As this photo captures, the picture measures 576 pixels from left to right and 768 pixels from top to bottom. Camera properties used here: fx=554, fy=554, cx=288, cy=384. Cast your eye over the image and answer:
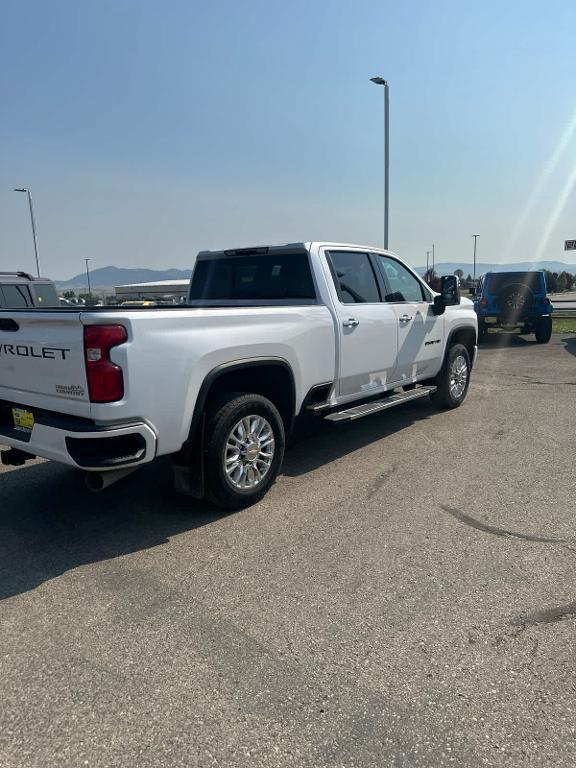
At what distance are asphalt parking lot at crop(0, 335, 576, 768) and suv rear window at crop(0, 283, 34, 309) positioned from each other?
237 inches

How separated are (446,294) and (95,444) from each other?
468 cm

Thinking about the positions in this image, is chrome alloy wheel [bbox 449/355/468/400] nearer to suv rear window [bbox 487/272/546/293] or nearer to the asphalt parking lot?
the asphalt parking lot

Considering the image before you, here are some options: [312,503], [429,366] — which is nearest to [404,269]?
[429,366]

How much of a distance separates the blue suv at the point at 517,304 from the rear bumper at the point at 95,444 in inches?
507

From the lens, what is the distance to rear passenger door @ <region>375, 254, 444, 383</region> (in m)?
5.96

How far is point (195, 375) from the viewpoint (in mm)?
3605

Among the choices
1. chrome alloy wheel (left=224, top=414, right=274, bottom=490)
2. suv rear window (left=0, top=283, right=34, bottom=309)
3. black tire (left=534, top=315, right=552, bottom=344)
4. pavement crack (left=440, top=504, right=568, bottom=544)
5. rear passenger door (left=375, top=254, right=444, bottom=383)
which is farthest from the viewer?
black tire (left=534, top=315, right=552, bottom=344)

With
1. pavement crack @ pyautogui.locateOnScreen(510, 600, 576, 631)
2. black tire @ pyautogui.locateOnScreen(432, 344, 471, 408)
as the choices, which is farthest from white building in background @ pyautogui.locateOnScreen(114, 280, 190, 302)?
pavement crack @ pyautogui.locateOnScreen(510, 600, 576, 631)

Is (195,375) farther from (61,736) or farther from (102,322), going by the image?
(61,736)

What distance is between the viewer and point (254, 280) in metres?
5.47

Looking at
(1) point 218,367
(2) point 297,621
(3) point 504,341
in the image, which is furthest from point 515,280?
(2) point 297,621

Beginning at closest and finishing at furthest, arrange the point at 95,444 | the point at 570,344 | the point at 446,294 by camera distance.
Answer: the point at 95,444, the point at 446,294, the point at 570,344

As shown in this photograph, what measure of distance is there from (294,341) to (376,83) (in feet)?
57.9

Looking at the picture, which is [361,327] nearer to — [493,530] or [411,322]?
[411,322]
